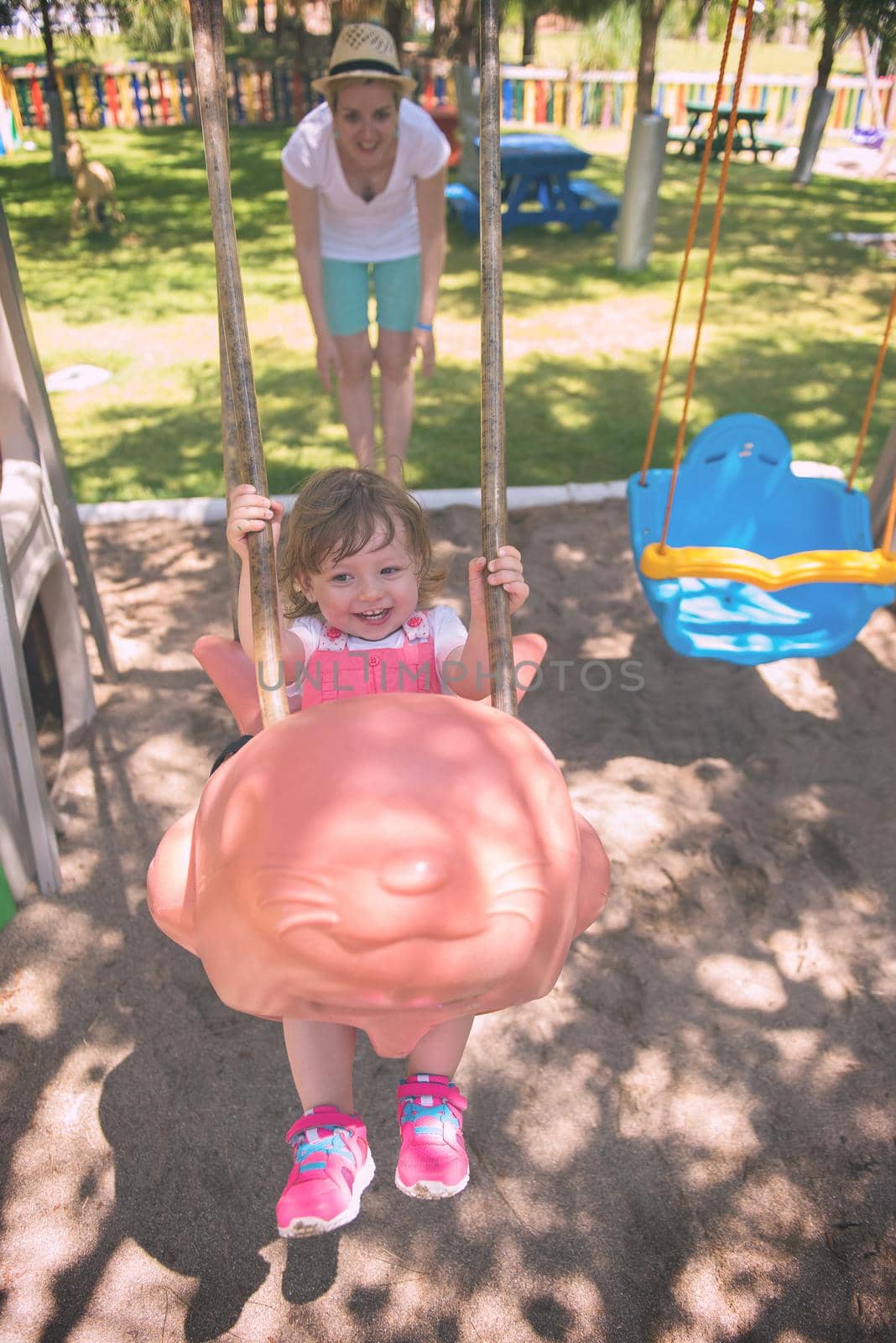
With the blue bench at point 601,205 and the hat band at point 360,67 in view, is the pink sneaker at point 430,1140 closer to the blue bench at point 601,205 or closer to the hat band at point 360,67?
the hat band at point 360,67

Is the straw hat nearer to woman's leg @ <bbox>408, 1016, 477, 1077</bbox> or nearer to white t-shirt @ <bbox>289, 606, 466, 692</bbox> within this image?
white t-shirt @ <bbox>289, 606, 466, 692</bbox>

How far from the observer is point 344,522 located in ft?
6.40

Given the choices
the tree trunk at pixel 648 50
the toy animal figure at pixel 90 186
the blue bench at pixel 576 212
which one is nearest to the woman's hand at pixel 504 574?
the tree trunk at pixel 648 50

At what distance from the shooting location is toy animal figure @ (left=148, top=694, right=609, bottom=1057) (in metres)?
1.18

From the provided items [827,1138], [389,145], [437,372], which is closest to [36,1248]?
[827,1138]

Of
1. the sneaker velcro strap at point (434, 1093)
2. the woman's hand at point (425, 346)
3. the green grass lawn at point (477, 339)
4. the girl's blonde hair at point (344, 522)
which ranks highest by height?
the girl's blonde hair at point (344, 522)

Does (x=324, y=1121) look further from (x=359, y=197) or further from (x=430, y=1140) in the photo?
(x=359, y=197)

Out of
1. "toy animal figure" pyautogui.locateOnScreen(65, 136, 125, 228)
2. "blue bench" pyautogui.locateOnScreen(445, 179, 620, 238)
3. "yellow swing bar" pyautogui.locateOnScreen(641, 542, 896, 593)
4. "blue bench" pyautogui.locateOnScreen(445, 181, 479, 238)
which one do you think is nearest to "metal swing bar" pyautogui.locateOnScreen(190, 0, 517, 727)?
"yellow swing bar" pyautogui.locateOnScreen(641, 542, 896, 593)

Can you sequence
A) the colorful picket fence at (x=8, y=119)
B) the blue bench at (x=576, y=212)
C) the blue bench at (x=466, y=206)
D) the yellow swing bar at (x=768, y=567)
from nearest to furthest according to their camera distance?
the yellow swing bar at (x=768, y=567) → the blue bench at (x=466, y=206) → the blue bench at (x=576, y=212) → the colorful picket fence at (x=8, y=119)

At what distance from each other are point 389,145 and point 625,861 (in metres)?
2.40

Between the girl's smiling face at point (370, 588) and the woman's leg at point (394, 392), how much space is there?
192cm

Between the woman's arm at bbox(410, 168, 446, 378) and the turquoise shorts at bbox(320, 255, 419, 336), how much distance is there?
0.03 m

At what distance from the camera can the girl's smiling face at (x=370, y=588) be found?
1.97 metres

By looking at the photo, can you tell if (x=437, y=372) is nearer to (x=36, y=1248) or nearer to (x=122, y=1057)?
(x=122, y=1057)
